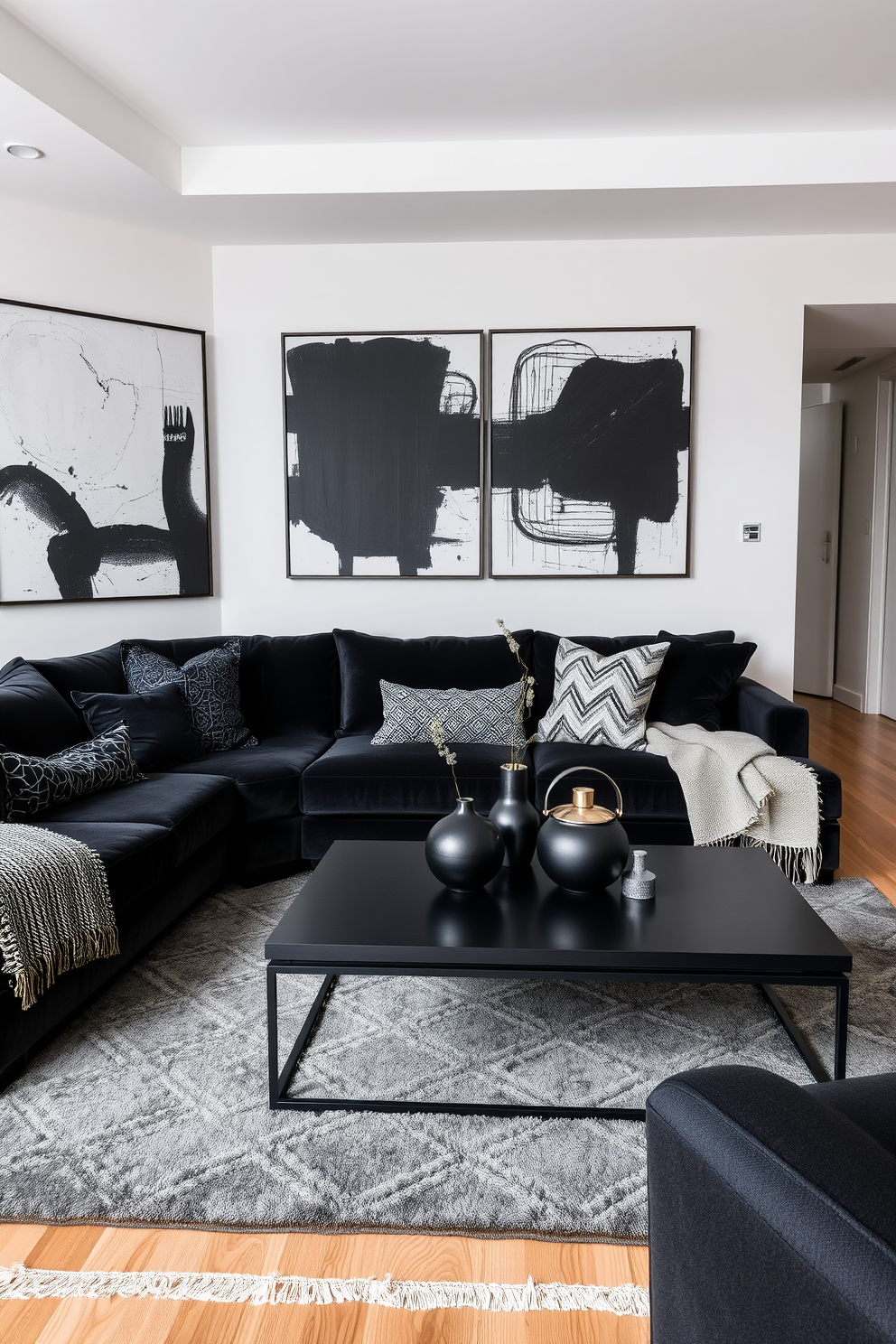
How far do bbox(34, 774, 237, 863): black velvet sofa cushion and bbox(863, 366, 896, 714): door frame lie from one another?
5165mm

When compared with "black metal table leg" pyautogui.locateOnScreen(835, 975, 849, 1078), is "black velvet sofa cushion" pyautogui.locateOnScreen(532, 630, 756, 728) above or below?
above

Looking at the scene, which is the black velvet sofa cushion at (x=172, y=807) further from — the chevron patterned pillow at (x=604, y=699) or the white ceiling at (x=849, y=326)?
the white ceiling at (x=849, y=326)

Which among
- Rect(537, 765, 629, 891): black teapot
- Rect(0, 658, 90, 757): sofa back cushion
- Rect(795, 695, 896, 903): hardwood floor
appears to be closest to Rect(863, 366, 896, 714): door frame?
Rect(795, 695, 896, 903): hardwood floor

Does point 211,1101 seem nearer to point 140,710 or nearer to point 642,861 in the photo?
point 642,861

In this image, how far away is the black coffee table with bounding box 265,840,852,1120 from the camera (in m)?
1.88

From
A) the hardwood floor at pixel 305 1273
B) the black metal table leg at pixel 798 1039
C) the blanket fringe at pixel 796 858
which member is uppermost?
the blanket fringe at pixel 796 858

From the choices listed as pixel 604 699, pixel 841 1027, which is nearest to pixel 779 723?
pixel 604 699

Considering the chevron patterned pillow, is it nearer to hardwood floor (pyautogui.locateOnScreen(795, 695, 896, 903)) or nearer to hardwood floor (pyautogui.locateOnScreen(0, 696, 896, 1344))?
hardwood floor (pyautogui.locateOnScreen(795, 695, 896, 903))

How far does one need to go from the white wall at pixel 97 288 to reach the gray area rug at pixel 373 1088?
176 centimetres

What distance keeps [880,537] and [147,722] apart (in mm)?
5355

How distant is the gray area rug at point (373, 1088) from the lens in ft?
5.45

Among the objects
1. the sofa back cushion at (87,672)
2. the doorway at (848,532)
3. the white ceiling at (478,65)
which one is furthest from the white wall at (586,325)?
the doorway at (848,532)

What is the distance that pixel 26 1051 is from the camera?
6.89 feet

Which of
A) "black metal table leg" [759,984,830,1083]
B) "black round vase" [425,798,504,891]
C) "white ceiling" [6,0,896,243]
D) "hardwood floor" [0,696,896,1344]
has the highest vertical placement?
"white ceiling" [6,0,896,243]
